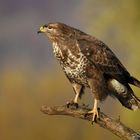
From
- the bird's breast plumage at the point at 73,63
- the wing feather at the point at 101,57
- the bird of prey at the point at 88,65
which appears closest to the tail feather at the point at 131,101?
the bird of prey at the point at 88,65

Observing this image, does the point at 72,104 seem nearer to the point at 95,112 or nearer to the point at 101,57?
the point at 95,112

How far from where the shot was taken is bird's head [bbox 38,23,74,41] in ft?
31.5

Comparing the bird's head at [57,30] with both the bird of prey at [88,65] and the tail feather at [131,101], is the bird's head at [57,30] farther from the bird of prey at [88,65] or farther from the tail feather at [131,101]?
the tail feather at [131,101]

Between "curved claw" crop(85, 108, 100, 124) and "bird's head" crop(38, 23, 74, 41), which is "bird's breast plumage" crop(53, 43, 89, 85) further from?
"curved claw" crop(85, 108, 100, 124)

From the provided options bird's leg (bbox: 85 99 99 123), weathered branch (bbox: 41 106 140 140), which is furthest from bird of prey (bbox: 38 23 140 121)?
weathered branch (bbox: 41 106 140 140)

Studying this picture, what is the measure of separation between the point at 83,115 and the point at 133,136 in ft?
2.81

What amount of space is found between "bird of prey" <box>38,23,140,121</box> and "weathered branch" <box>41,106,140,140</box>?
122 mm

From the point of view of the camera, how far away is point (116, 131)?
9148 mm

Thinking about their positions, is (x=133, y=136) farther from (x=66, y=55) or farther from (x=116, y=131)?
(x=66, y=55)

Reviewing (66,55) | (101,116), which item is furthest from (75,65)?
(101,116)

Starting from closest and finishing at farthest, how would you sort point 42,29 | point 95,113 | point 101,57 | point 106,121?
1. point 106,121
2. point 95,113
3. point 42,29
4. point 101,57

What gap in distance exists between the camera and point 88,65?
9703 millimetres

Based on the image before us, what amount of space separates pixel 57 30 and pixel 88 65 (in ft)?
2.25

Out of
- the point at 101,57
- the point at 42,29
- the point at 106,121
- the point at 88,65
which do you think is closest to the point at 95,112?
the point at 106,121
